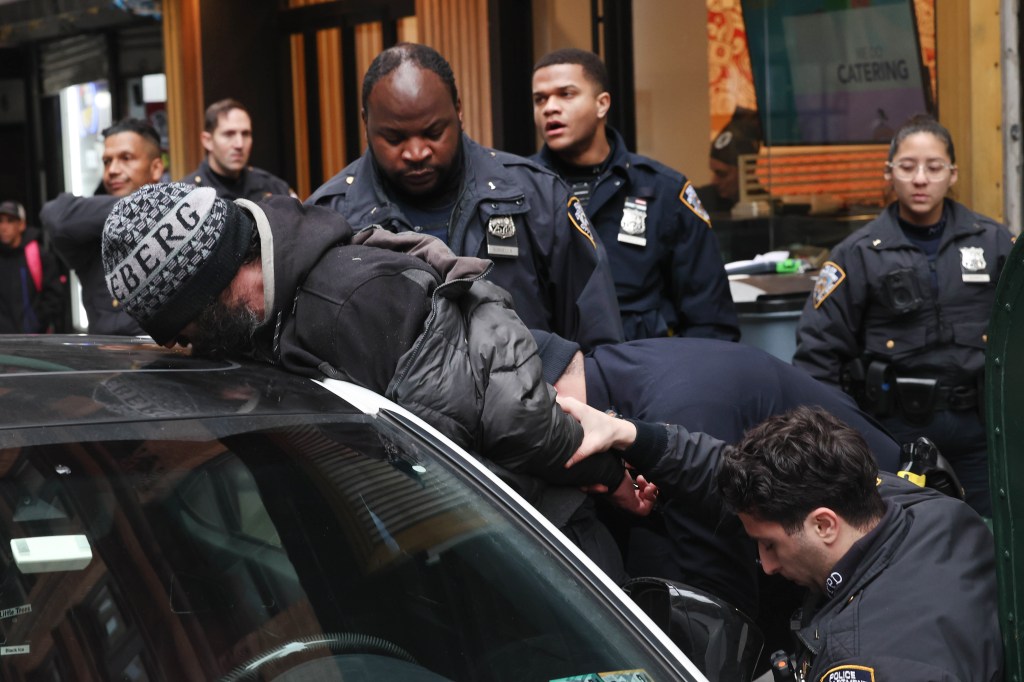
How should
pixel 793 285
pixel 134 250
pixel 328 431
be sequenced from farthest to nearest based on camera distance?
pixel 793 285
pixel 134 250
pixel 328 431

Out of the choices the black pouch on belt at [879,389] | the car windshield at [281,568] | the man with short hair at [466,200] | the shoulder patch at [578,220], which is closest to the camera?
the car windshield at [281,568]

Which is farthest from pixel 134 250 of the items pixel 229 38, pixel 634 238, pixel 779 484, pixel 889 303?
pixel 229 38

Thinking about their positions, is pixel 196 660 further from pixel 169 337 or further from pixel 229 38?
pixel 229 38

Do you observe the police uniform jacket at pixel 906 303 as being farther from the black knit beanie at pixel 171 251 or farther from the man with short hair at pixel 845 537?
the black knit beanie at pixel 171 251

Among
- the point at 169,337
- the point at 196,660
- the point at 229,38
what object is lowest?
the point at 196,660

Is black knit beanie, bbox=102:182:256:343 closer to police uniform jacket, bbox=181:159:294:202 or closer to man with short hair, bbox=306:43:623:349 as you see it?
man with short hair, bbox=306:43:623:349

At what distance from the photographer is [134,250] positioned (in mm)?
2348

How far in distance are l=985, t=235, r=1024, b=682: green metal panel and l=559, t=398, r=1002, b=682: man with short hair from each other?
0.06 metres

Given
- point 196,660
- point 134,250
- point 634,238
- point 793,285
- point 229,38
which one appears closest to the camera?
point 196,660

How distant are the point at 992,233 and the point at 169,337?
10.3 feet

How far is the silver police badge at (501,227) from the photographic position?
342cm

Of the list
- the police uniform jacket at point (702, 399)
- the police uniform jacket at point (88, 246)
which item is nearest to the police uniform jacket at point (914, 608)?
the police uniform jacket at point (702, 399)

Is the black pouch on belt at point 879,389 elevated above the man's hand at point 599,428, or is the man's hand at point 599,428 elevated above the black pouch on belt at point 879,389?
the man's hand at point 599,428

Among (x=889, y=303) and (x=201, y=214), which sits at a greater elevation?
(x=201, y=214)
